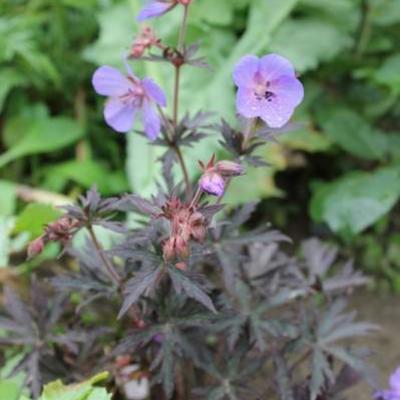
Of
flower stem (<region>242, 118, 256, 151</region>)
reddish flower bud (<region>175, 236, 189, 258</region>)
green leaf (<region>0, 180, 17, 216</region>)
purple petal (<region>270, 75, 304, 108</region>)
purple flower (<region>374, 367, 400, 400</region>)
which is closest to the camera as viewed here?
reddish flower bud (<region>175, 236, 189, 258</region>)

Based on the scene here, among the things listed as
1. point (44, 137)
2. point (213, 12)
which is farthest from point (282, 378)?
point (213, 12)

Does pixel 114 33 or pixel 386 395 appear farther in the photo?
pixel 114 33

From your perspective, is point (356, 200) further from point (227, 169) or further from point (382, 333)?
point (227, 169)

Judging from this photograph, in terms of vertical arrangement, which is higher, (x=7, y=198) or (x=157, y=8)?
(x=157, y=8)

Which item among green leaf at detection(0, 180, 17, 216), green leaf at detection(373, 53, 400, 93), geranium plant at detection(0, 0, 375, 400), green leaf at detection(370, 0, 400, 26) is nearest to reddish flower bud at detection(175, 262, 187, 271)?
geranium plant at detection(0, 0, 375, 400)

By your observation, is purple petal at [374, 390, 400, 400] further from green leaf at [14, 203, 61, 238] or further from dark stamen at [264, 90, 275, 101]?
green leaf at [14, 203, 61, 238]

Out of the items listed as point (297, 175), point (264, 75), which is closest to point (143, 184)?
point (297, 175)

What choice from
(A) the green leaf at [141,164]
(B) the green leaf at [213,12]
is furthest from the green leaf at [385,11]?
(A) the green leaf at [141,164]
